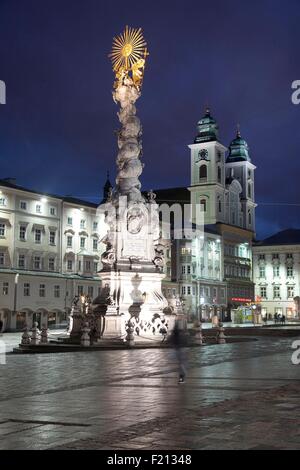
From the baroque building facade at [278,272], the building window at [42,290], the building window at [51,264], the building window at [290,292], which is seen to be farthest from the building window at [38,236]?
the building window at [290,292]

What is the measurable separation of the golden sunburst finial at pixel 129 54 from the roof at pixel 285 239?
81362 mm

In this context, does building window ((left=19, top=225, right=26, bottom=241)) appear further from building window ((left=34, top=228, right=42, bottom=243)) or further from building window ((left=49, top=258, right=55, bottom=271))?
building window ((left=49, top=258, right=55, bottom=271))

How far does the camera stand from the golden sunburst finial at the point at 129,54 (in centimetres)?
3631

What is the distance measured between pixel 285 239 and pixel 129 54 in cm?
8391

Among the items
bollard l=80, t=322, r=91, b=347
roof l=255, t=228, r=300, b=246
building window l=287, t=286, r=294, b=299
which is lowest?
bollard l=80, t=322, r=91, b=347

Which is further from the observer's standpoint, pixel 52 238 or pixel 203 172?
pixel 203 172

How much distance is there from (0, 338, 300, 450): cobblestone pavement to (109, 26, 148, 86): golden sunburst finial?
66.2 ft

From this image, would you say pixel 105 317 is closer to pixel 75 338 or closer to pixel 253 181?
pixel 75 338

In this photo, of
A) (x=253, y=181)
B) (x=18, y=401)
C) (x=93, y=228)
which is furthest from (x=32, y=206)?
(x=253, y=181)

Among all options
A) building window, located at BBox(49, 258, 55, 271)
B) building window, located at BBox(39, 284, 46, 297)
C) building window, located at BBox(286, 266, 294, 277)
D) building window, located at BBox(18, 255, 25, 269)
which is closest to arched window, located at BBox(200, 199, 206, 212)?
building window, located at BBox(286, 266, 294, 277)

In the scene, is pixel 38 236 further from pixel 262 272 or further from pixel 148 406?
pixel 148 406

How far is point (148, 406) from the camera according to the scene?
1146 centimetres

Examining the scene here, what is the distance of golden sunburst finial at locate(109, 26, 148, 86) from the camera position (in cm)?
3631

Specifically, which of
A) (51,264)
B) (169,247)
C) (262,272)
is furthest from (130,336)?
(262,272)
